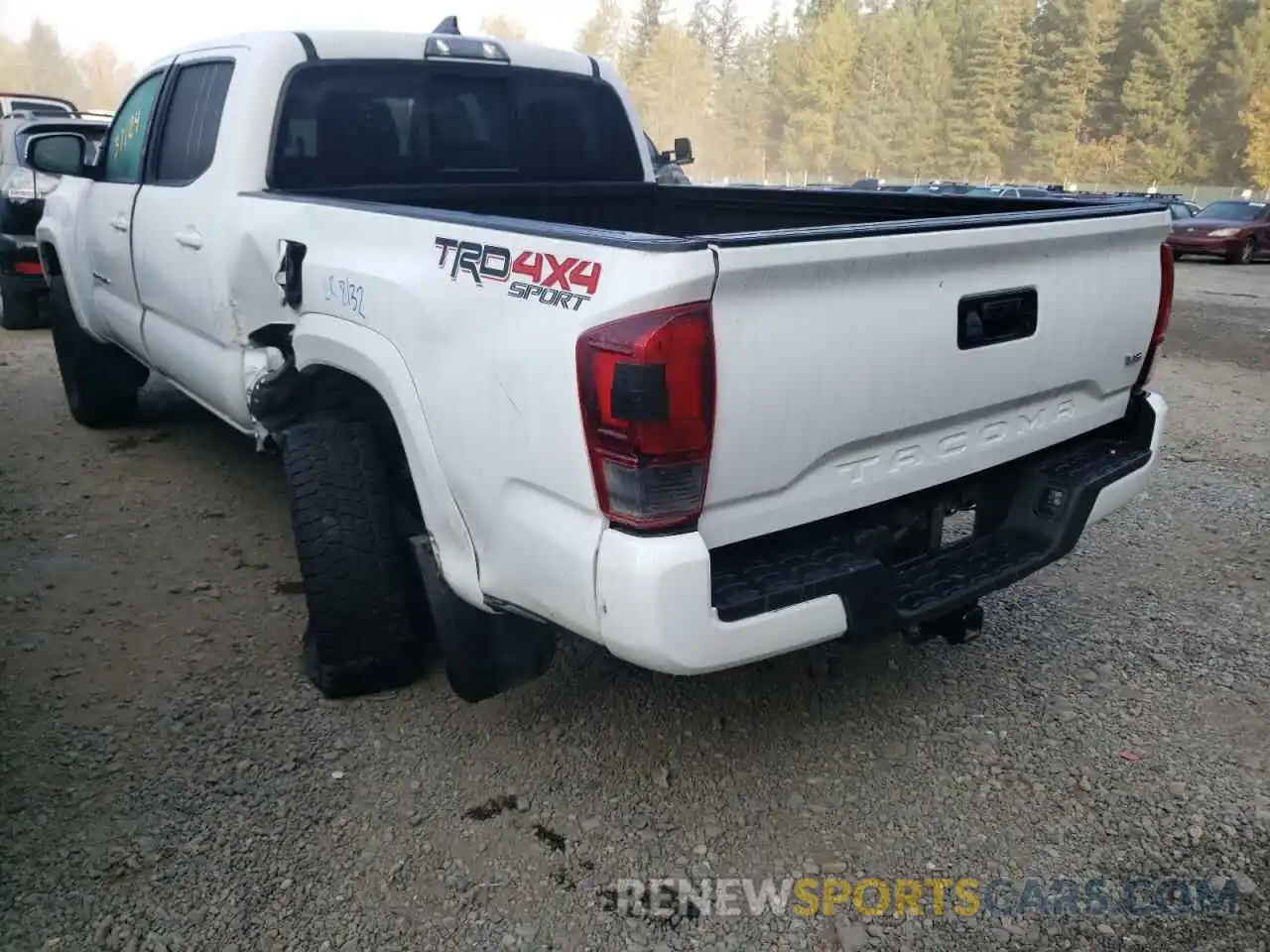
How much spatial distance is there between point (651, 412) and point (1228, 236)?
70.5ft

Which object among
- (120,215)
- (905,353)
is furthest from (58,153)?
(905,353)

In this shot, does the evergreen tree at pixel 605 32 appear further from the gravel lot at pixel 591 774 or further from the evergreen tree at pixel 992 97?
the gravel lot at pixel 591 774

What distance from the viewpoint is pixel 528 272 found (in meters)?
2.16

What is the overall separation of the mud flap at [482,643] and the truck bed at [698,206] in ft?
3.13

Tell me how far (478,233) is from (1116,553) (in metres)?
3.27

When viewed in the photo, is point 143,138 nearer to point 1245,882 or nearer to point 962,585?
point 962,585

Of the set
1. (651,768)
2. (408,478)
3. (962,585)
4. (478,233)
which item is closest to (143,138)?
(408,478)

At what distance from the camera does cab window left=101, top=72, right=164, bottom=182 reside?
14.5 feet

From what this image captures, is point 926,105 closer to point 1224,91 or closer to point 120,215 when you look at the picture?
point 1224,91

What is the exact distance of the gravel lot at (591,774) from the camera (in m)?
2.29

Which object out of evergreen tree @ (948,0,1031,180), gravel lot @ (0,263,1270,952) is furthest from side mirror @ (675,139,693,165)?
evergreen tree @ (948,0,1031,180)

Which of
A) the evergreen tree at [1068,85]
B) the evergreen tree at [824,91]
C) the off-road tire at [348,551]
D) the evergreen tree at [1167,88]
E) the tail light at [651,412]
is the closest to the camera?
the tail light at [651,412]

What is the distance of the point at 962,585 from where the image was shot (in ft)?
8.63

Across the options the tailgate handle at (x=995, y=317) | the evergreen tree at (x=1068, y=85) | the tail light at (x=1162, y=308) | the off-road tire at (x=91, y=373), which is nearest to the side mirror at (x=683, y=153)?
the off-road tire at (x=91, y=373)
